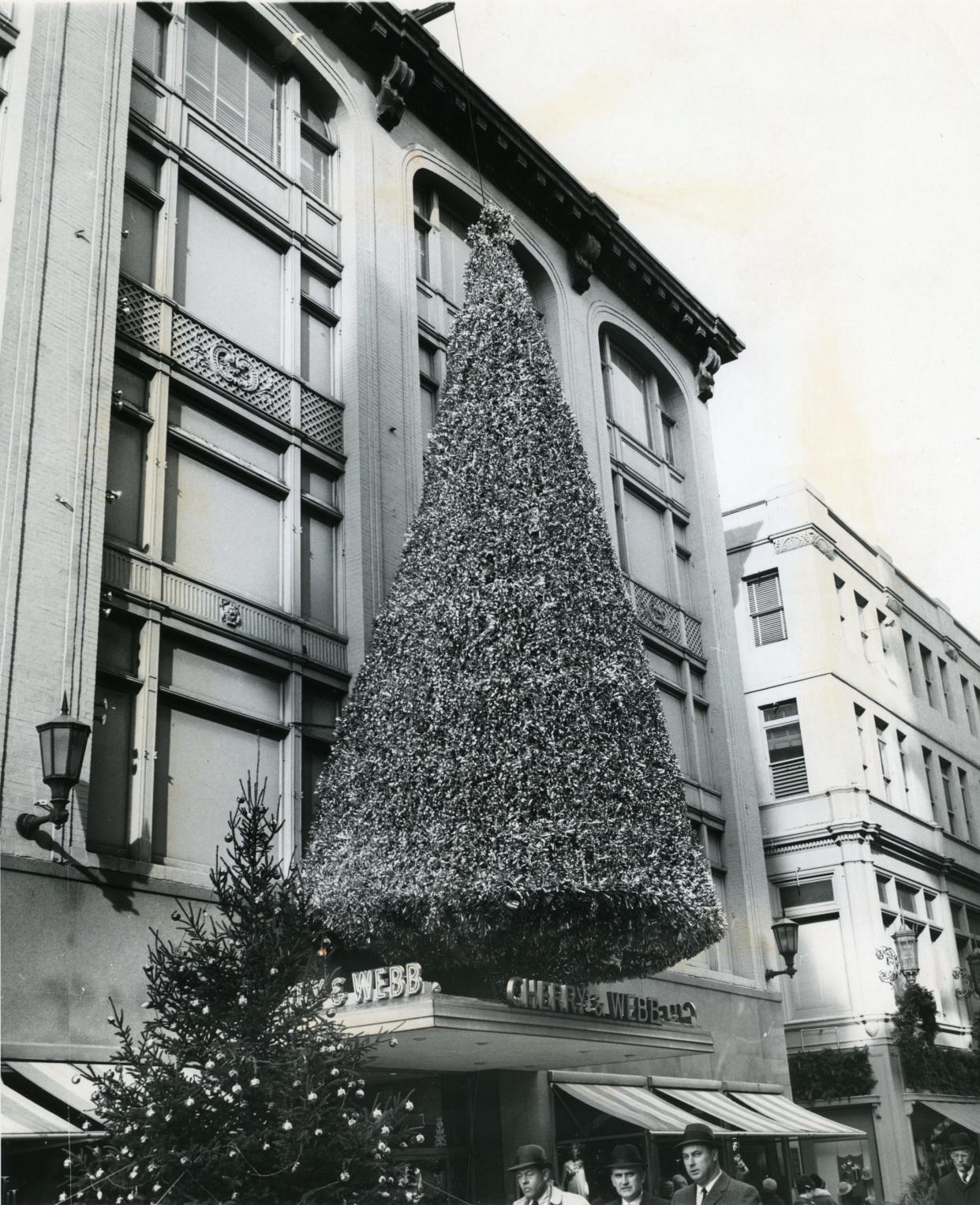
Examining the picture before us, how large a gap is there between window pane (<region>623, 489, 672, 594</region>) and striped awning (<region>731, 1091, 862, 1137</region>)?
430 inches

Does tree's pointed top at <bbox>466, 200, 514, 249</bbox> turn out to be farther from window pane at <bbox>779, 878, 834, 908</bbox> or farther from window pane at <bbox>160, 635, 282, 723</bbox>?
window pane at <bbox>779, 878, 834, 908</bbox>

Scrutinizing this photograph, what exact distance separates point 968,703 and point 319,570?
3301 centimetres

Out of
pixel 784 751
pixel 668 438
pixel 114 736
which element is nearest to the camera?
pixel 114 736

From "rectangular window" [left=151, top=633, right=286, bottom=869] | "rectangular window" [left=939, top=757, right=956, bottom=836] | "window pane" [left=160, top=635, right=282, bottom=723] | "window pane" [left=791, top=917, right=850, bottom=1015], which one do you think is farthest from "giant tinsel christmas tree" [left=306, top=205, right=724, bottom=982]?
"rectangular window" [left=939, top=757, right=956, bottom=836]

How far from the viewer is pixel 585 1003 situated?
1566 cm

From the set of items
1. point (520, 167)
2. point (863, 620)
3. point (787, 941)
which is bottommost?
point (787, 941)

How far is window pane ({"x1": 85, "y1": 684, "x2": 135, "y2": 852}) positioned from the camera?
14164 mm

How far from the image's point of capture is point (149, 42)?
1912 centimetres

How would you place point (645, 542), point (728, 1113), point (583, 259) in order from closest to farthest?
point (728, 1113), point (583, 259), point (645, 542)

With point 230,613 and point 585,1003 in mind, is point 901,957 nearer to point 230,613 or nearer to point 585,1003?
point 585,1003

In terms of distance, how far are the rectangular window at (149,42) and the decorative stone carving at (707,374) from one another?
59.8ft

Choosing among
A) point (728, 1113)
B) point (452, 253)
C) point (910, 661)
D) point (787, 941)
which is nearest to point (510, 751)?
point (728, 1113)

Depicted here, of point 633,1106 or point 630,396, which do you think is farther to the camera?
point 630,396

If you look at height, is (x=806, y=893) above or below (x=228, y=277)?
below
